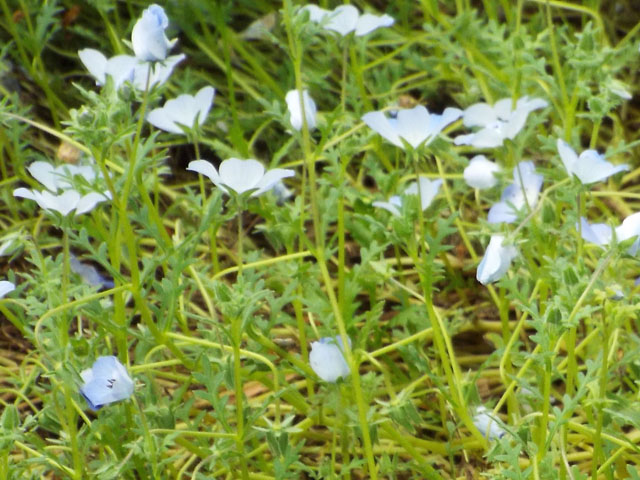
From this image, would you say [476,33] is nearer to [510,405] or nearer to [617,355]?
[617,355]

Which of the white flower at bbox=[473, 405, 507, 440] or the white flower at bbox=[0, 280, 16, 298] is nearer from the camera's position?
the white flower at bbox=[0, 280, 16, 298]

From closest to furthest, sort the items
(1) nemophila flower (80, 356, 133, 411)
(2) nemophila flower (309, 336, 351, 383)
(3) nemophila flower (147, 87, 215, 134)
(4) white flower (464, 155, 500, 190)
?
(1) nemophila flower (80, 356, 133, 411)
(2) nemophila flower (309, 336, 351, 383)
(3) nemophila flower (147, 87, 215, 134)
(4) white flower (464, 155, 500, 190)

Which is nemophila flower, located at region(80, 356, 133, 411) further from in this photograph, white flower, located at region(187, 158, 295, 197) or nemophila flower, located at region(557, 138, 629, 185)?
nemophila flower, located at region(557, 138, 629, 185)

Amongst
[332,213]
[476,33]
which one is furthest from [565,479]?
[476,33]

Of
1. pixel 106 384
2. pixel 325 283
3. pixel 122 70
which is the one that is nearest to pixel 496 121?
pixel 325 283

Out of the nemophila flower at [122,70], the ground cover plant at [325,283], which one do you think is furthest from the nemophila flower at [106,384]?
the nemophila flower at [122,70]

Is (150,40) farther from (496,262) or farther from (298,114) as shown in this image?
(496,262)

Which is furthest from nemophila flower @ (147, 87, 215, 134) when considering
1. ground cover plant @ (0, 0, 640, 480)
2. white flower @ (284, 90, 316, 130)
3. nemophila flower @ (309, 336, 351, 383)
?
nemophila flower @ (309, 336, 351, 383)
